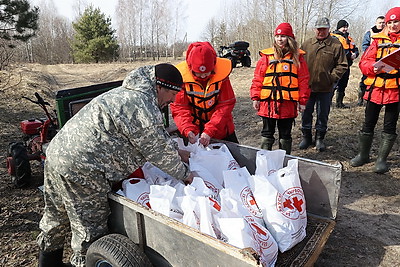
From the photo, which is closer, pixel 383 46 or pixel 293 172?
pixel 293 172

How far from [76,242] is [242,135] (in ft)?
15.6

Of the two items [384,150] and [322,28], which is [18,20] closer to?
[322,28]

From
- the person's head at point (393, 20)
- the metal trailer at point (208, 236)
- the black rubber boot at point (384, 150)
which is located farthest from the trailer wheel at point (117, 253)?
the person's head at point (393, 20)

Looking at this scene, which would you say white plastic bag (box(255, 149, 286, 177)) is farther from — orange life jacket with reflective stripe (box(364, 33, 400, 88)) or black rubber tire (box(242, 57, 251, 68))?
black rubber tire (box(242, 57, 251, 68))

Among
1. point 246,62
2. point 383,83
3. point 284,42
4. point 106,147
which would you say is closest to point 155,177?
point 106,147

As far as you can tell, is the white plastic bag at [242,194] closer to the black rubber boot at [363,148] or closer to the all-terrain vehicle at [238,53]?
the black rubber boot at [363,148]

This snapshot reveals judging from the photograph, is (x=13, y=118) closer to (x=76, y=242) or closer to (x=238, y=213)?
(x=76, y=242)

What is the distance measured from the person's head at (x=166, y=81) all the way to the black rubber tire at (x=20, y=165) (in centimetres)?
275

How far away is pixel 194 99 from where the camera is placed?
10.4ft

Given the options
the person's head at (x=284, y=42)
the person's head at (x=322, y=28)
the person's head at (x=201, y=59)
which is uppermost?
the person's head at (x=322, y=28)

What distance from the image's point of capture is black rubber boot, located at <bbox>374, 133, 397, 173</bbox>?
4.13 meters

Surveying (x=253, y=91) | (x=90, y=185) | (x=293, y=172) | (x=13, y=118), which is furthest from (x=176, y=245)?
(x=13, y=118)

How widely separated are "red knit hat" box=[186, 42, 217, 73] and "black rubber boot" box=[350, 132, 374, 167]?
2.70m

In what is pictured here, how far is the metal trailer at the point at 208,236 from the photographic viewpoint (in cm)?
158
